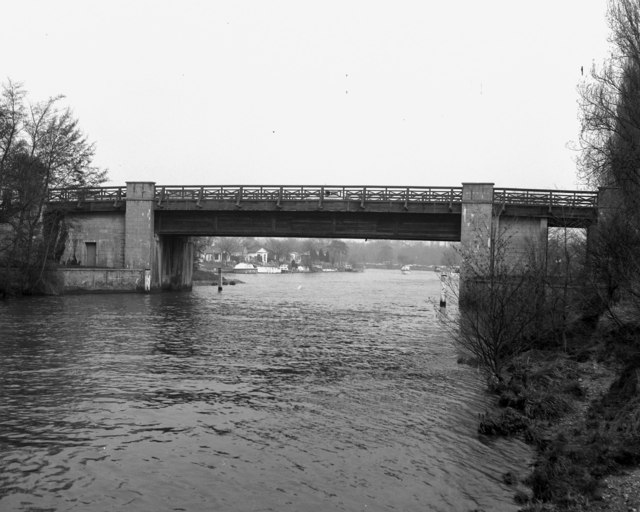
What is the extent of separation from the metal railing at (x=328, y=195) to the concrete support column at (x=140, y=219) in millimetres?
936

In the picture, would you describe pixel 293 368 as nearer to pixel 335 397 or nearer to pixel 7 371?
pixel 335 397

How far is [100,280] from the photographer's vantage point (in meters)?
43.9

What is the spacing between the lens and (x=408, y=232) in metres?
41.5

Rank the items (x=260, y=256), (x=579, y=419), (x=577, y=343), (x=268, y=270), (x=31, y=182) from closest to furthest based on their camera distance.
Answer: (x=579, y=419) < (x=577, y=343) < (x=31, y=182) < (x=268, y=270) < (x=260, y=256)

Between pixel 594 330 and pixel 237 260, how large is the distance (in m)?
156

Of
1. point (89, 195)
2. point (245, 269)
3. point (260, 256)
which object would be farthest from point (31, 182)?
point (260, 256)

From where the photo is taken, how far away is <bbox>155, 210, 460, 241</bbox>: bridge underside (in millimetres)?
41500

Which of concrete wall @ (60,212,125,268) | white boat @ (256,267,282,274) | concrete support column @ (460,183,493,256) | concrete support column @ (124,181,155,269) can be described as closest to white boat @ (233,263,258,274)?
white boat @ (256,267,282,274)

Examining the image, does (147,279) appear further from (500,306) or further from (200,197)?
(500,306)

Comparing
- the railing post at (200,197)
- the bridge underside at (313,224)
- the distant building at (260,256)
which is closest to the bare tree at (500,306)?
the bridge underside at (313,224)

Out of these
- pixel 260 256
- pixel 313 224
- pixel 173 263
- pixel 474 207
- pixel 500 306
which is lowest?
pixel 500 306

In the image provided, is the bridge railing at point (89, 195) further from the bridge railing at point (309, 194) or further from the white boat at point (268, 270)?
the white boat at point (268, 270)

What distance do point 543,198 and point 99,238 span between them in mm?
37771

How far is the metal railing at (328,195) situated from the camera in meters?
37.7
